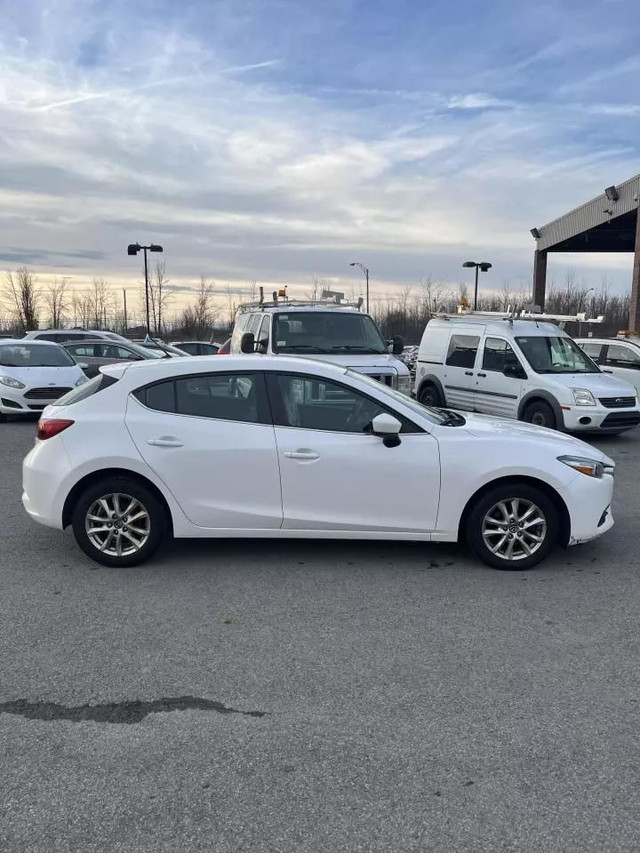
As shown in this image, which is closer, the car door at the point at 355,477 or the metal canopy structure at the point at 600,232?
the car door at the point at 355,477

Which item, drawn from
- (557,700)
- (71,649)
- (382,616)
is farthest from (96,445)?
(557,700)

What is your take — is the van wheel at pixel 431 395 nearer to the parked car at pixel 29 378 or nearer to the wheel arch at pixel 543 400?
the wheel arch at pixel 543 400

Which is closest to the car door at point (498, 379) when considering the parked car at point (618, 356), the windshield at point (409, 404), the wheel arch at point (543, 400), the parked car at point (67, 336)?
the wheel arch at point (543, 400)

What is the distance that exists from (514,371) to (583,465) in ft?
23.3

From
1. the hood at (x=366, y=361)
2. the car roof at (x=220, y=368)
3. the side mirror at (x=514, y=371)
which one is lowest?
the side mirror at (x=514, y=371)

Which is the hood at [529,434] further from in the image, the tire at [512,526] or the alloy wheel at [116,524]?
the alloy wheel at [116,524]

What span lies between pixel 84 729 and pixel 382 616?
195 cm

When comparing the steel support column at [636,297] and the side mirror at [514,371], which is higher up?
the steel support column at [636,297]

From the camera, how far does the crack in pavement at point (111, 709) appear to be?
338cm

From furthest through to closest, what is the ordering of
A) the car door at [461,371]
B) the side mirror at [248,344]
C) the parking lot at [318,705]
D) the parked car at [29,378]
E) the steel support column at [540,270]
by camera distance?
the steel support column at [540,270], the parked car at [29,378], the car door at [461,371], the side mirror at [248,344], the parking lot at [318,705]

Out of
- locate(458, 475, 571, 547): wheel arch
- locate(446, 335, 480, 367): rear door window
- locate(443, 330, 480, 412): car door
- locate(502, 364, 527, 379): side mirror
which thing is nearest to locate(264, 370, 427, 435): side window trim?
locate(458, 475, 571, 547): wheel arch

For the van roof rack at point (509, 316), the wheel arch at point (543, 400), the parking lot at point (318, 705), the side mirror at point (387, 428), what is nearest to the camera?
the parking lot at point (318, 705)

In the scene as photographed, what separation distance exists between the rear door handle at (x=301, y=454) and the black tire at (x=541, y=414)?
23.6 feet

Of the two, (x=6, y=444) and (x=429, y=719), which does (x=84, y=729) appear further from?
(x=6, y=444)
